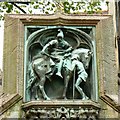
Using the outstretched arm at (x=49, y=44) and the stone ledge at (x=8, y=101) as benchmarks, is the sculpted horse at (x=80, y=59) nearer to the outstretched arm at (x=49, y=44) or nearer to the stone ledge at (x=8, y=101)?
the outstretched arm at (x=49, y=44)

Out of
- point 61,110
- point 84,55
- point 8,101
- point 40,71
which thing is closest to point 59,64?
point 40,71

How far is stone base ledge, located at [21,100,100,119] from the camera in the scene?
22.3ft

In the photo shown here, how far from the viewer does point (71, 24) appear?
7582mm

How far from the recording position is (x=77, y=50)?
7.38 m

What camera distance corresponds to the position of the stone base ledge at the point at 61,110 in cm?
679

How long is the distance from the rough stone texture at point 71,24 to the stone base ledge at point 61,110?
7.5 inches

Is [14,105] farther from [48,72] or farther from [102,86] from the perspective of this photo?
[102,86]

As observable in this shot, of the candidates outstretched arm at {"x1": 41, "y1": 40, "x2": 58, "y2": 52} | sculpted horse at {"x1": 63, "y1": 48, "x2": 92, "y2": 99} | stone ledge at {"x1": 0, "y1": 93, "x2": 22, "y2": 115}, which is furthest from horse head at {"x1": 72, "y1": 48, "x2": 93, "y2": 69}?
stone ledge at {"x1": 0, "y1": 93, "x2": 22, "y2": 115}

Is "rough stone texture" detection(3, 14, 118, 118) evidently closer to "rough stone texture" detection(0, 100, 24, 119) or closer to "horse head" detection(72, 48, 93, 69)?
"rough stone texture" detection(0, 100, 24, 119)

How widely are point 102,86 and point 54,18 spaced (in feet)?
3.92

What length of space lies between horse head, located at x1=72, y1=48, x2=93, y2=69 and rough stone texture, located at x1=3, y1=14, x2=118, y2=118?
13 centimetres

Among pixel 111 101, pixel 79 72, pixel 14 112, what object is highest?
pixel 79 72

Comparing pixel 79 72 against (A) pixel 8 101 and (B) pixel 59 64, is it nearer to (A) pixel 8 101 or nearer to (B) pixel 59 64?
(B) pixel 59 64

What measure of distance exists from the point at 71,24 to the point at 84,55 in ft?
1.72
